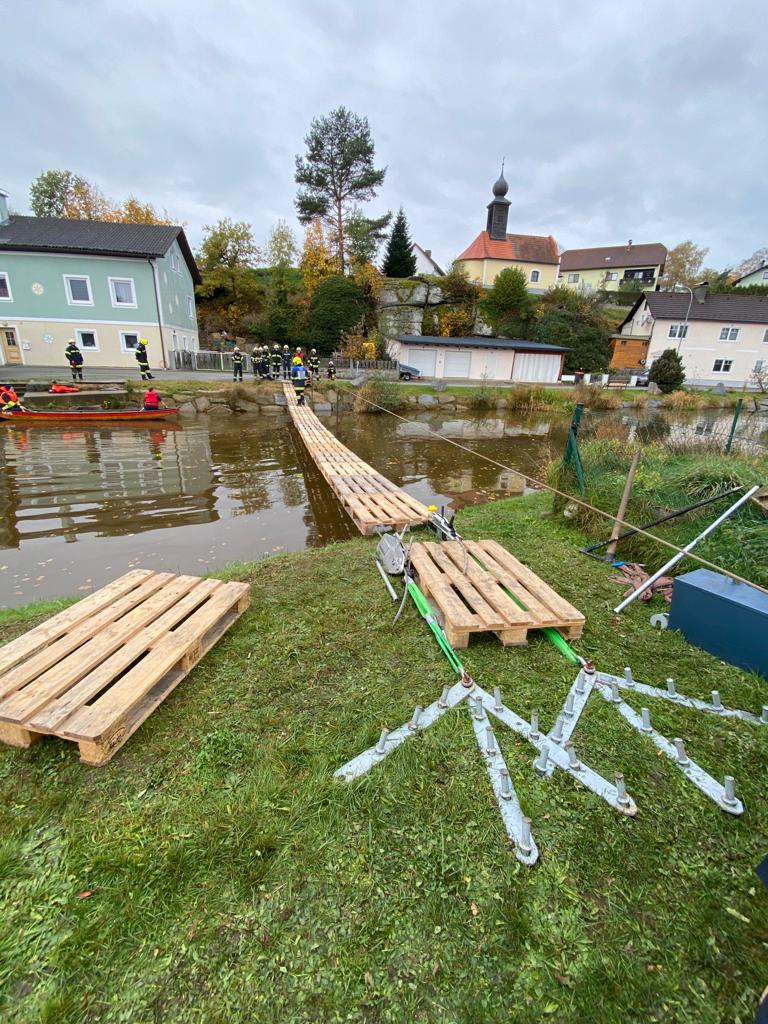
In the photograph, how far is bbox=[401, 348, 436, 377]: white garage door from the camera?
2802 cm

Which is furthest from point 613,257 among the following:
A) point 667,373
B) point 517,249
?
point 667,373

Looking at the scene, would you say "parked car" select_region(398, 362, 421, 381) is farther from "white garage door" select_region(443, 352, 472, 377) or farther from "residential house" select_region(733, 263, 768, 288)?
"residential house" select_region(733, 263, 768, 288)

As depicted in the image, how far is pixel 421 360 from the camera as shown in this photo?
Answer: 92.4ft

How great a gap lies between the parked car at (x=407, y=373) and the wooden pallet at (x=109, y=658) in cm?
2310

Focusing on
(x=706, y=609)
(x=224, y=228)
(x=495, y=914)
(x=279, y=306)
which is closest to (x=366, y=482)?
(x=706, y=609)

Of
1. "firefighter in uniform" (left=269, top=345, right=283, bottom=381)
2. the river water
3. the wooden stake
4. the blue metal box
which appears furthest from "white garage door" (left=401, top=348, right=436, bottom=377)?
the blue metal box

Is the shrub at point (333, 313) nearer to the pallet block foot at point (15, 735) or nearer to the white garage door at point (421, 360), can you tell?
the white garage door at point (421, 360)

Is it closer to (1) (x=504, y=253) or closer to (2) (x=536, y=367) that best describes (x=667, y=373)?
(2) (x=536, y=367)

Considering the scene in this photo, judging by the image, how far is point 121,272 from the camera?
2167 centimetres

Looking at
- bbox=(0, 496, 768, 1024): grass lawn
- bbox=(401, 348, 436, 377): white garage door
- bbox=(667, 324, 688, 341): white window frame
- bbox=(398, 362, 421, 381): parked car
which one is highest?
bbox=(667, 324, 688, 341): white window frame

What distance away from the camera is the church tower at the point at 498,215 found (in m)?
40.7

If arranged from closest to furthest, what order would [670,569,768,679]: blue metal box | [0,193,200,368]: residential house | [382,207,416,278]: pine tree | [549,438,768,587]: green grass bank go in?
[670,569,768,679]: blue metal box < [549,438,768,587]: green grass bank < [0,193,200,368]: residential house < [382,207,416,278]: pine tree

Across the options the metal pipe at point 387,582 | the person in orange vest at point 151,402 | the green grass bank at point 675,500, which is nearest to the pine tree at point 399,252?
the person in orange vest at point 151,402

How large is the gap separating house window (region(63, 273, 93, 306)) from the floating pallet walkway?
17.8m
